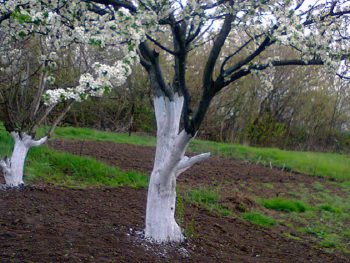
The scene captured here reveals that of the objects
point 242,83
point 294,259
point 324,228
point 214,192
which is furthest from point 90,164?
point 242,83

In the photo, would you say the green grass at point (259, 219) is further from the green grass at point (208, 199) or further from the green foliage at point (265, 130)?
the green foliage at point (265, 130)

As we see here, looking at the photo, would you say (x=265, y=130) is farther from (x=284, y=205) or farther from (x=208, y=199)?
(x=208, y=199)

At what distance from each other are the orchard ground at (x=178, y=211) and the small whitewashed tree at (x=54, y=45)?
2.93ft

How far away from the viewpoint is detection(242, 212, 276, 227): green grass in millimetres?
7393

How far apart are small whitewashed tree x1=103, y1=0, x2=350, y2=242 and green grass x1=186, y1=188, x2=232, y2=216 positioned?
264cm

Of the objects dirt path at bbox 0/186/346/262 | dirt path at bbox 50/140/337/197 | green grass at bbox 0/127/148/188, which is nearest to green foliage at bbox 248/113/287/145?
dirt path at bbox 50/140/337/197

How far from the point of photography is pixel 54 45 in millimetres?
5090

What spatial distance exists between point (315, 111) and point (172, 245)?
19135mm

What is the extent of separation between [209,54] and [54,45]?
5.25ft

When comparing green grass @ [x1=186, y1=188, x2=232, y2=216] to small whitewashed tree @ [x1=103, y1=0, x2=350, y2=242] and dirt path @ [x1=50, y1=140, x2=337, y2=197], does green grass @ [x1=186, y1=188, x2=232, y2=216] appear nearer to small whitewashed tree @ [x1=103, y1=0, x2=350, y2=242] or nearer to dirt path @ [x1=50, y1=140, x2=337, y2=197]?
dirt path @ [x1=50, y1=140, x2=337, y2=197]

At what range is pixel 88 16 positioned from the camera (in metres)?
4.60

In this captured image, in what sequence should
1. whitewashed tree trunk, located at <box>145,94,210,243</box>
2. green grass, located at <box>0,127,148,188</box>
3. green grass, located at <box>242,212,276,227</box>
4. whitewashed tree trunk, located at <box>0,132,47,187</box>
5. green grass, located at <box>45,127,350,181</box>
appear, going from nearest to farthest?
whitewashed tree trunk, located at <box>145,94,210,243</box>
whitewashed tree trunk, located at <box>0,132,47,187</box>
green grass, located at <box>242,212,276,227</box>
green grass, located at <box>0,127,148,188</box>
green grass, located at <box>45,127,350,181</box>

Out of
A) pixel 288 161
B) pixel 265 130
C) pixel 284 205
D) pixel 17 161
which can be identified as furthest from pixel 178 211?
pixel 265 130

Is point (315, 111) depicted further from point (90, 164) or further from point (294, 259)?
point (294, 259)
